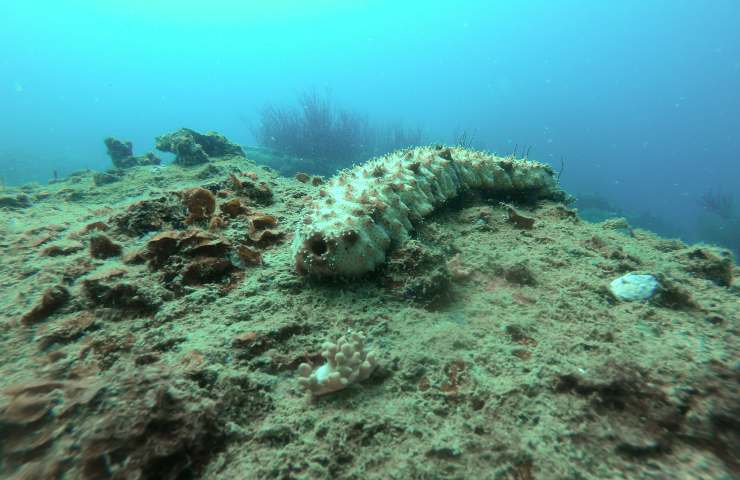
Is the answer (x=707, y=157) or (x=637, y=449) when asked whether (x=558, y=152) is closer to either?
(x=707, y=157)

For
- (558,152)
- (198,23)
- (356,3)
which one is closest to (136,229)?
(558,152)

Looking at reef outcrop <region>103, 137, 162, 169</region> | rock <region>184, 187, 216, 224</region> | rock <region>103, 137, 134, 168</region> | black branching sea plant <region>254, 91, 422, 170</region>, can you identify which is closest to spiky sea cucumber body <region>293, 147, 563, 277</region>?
rock <region>184, 187, 216, 224</region>

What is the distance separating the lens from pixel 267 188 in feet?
15.6

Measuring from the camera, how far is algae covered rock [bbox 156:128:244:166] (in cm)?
880

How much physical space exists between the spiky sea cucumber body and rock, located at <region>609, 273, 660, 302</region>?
6.18ft

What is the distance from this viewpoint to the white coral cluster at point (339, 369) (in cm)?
197

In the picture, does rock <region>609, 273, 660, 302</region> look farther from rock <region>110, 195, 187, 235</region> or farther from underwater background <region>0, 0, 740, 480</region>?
rock <region>110, 195, 187, 235</region>

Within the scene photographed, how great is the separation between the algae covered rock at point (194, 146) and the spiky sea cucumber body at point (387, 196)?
653cm

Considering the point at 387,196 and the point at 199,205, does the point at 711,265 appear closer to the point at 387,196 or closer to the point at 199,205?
the point at 387,196

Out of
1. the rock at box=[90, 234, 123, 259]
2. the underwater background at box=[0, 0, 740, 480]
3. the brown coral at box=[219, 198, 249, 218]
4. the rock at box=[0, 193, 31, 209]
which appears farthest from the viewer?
the rock at box=[0, 193, 31, 209]

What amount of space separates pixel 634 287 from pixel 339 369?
8.62ft

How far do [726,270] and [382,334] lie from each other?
3.80m

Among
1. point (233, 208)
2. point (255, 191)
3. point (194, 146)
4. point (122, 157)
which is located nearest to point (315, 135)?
point (122, 157)

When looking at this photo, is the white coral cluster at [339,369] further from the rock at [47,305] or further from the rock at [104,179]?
the rock at [104,179]
